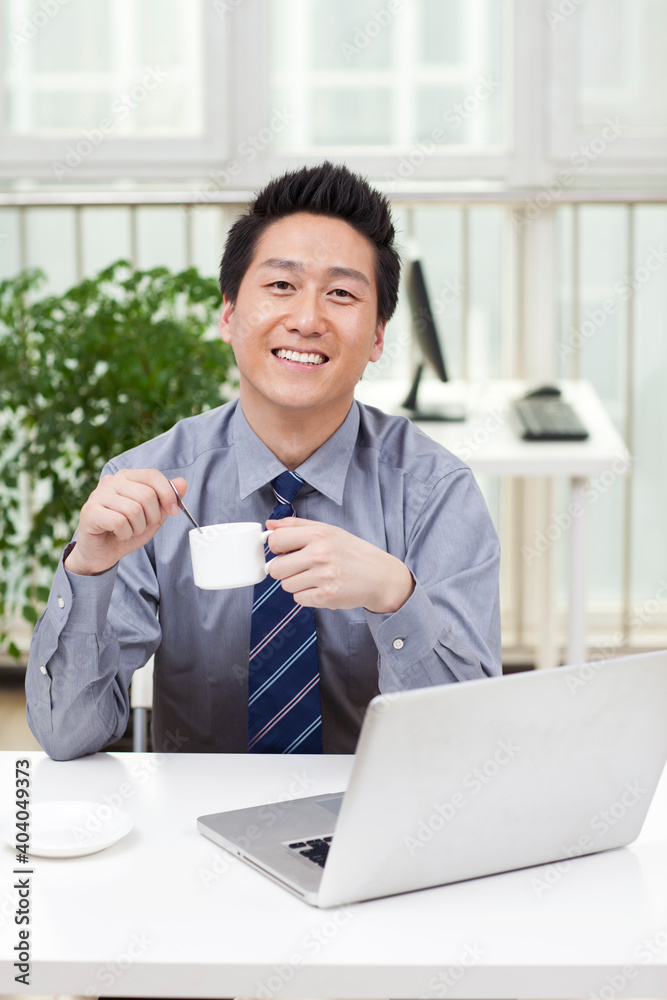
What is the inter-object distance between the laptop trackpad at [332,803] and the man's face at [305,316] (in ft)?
1.73

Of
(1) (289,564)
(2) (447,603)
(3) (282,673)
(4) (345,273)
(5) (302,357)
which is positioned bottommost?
(3) (282,673)

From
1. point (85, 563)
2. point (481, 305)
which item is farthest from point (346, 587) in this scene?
point (481, 305)

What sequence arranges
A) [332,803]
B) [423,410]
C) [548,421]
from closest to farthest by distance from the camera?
[332,803] → [548,421] → [423,410]

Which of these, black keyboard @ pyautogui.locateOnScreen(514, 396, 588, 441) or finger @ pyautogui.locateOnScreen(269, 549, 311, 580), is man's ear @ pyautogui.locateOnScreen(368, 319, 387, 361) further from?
black keyboard @ pyautogui.locateOnScreen(514, 396, 588, 441)

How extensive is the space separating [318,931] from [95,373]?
6.54ft

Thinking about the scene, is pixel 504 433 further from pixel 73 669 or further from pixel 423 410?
pixel 73 669

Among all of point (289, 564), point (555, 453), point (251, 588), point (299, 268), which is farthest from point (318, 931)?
point (555, 453)

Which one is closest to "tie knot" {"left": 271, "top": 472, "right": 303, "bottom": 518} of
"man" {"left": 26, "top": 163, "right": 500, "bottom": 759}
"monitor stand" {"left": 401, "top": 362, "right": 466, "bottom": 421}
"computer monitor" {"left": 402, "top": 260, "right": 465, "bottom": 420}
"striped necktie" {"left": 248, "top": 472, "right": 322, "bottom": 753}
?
"man" {"left": 26, "top": 163, "right": 500, "bottom": 759}

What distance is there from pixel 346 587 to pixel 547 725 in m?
0.31

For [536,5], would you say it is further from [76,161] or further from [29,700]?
[29,700]

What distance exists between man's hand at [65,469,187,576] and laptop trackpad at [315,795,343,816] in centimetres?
34

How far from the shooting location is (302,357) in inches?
56.1

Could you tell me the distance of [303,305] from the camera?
1.42 meters

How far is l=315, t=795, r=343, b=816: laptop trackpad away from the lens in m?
1.04
